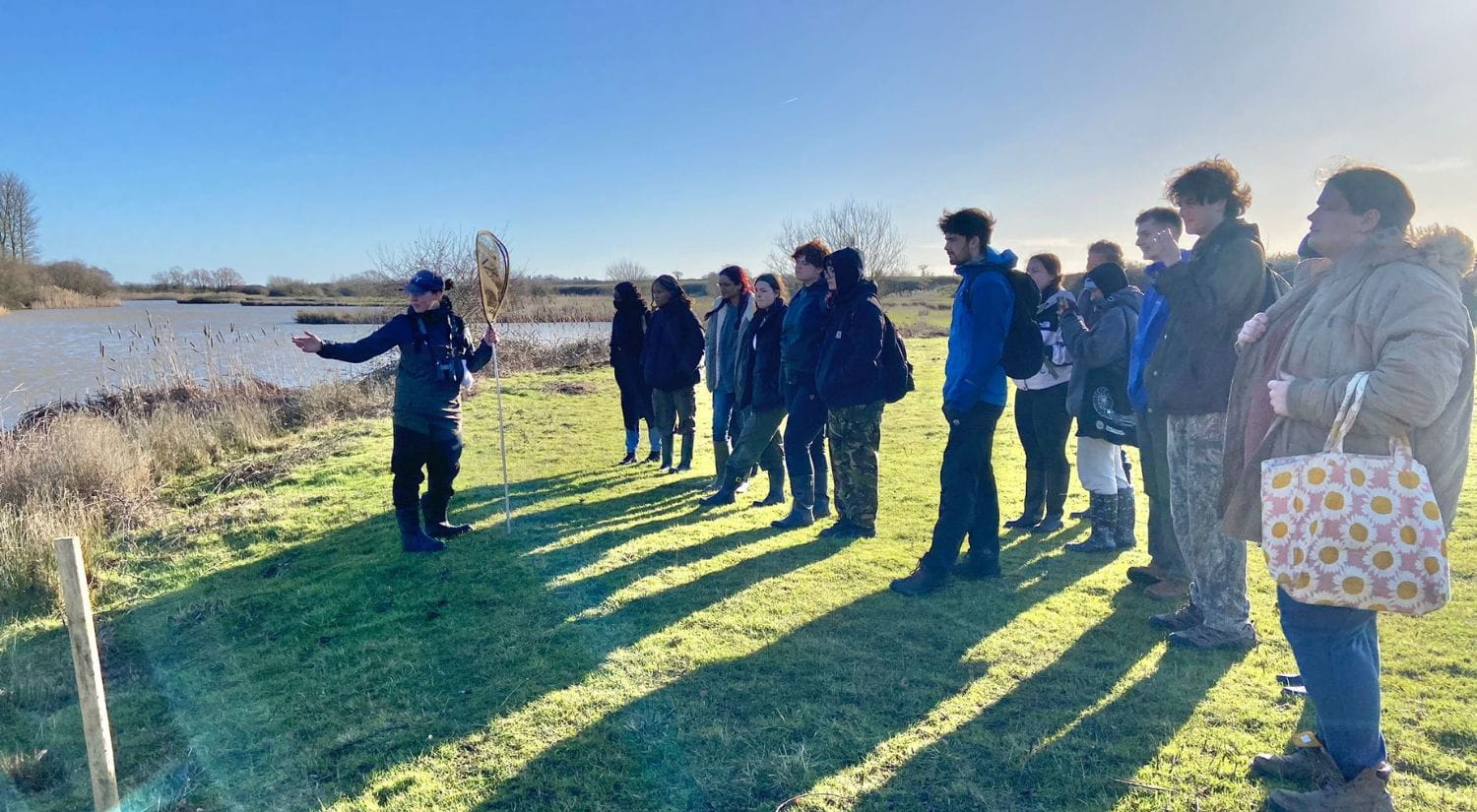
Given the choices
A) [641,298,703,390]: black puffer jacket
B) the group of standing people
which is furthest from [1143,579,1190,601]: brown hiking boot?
[641,298,703,390]: black puffer jacket

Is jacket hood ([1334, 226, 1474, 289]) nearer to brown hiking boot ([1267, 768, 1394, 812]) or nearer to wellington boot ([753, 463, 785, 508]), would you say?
brown hiking boot ([1267, 768, 1394, 812])

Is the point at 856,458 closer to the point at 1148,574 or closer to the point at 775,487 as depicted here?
the point at 775,487

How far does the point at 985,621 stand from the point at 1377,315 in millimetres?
2317

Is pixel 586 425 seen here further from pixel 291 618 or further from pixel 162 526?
pixel 291 618

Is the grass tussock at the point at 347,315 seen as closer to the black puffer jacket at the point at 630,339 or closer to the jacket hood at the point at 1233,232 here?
the black puffer jacket at the point at 630,339

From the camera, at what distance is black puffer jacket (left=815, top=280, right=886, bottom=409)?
15.9ft

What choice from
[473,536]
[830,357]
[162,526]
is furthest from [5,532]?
[830,357]

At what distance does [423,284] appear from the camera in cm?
511

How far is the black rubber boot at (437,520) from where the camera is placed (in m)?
5.67

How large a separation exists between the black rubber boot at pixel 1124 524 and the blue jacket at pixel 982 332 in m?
1.67

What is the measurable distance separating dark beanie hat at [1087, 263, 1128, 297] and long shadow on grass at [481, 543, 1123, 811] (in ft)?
6.78

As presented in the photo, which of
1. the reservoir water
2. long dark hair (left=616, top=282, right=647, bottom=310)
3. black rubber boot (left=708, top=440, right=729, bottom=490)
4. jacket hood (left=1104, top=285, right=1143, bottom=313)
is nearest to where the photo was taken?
jacket hood (left=1104, top=285, right=1143, bottom=313)

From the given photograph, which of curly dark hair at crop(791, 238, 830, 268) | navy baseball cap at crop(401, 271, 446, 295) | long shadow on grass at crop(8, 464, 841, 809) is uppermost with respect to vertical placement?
curly dark hair at crop(791, 238, 830, 268)

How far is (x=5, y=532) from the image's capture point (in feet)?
18.1
